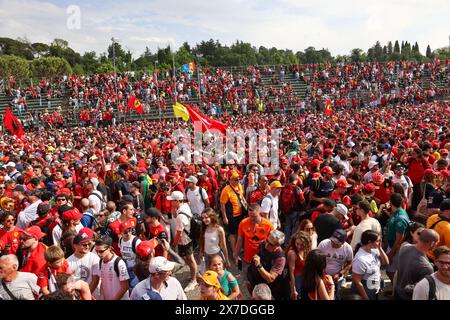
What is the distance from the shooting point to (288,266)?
404 centimetres

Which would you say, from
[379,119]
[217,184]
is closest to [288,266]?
[217,184]

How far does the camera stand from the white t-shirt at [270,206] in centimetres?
571

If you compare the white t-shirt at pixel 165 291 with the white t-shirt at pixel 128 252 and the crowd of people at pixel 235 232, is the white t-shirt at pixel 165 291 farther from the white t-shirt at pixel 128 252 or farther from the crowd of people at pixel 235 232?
the white t-shirt at pixel 128 252

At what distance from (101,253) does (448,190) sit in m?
4.50

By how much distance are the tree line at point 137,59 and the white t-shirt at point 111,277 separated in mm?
56543

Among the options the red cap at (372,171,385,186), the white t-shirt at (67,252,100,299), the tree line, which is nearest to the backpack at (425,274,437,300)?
the white t-shirt at (67,252,100,299)

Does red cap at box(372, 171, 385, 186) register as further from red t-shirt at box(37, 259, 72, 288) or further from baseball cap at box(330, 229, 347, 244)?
red t-shirt at box(37, 259, 72, 288)

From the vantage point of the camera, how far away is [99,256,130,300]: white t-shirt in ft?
12.7

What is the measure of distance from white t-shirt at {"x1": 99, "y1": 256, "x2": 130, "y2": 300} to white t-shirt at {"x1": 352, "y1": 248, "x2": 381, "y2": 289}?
224cm

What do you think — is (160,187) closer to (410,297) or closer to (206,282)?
(206,282)

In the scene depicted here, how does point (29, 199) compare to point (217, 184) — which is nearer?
point (29, 199)

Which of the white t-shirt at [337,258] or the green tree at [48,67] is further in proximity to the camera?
the green tree at [48,67]

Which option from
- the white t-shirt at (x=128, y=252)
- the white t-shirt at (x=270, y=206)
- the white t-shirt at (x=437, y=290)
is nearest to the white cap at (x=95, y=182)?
the white t-shirt at (x=128, y=252)
